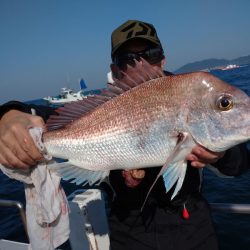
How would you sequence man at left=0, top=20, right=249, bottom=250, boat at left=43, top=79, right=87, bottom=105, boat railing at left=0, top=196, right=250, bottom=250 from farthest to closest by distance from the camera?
1. boat at left=43, top=79, right=87, bottom=105
2. boat railing at left=0, top=196, right=250, bottom=250
3. man at left=0, top=20, right=249, bottom=250

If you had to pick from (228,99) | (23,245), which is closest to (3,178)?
(23,245)

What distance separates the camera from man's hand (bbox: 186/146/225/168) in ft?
7.04

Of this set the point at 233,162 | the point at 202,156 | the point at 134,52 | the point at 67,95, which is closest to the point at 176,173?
the point at 202,156

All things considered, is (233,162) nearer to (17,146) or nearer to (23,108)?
(17,146)

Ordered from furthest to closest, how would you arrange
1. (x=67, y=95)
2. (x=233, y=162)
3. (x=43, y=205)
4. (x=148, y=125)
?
(x=67, y=95), (x=233, y=162), (x=43, y=205), (x=148, y=125)

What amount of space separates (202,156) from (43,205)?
1.28 meters

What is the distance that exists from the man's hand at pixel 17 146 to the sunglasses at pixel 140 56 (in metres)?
1.16

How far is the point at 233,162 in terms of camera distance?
2.44 metres

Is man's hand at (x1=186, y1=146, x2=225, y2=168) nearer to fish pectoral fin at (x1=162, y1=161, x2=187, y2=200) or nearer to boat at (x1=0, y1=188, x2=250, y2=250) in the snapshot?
fish pectoral fin at (x1=162, y1=161, x2=187, y2=200)

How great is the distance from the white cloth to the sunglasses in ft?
3.64

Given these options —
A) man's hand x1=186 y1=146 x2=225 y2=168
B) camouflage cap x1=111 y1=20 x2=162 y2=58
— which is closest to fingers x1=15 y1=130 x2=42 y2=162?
man's hand x1=186 y1=146 x2=225 y2=168

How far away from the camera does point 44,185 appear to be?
2.33 meters

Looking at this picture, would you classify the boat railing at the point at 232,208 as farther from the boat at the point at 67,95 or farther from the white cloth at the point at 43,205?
the boat at the point at 67,95

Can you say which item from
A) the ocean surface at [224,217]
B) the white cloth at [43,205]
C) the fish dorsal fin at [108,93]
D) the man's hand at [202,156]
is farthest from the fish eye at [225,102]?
the ocean surface at [224,217]
